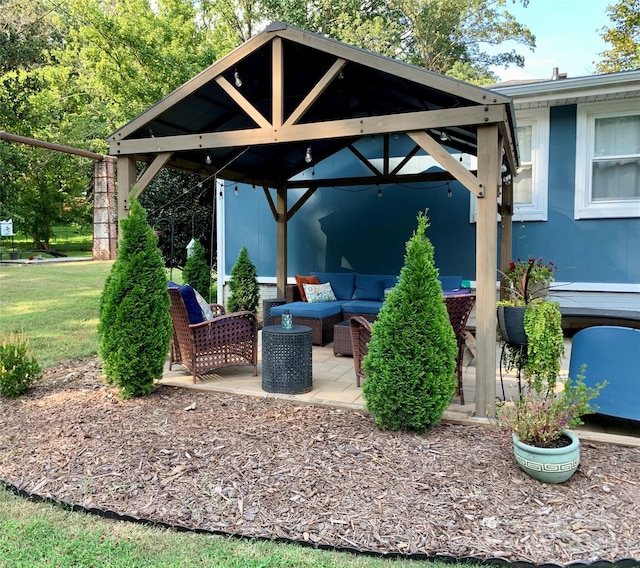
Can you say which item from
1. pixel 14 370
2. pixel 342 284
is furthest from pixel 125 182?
pixel 342 284

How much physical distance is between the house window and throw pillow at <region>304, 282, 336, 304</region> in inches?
146

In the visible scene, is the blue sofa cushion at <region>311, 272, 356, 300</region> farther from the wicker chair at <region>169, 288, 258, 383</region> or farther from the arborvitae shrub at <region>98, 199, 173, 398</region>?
the arborvitae shrub at <region>98, 199, 173, 398</region>

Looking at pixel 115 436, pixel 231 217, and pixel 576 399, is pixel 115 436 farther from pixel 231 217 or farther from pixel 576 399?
pixel 231 217

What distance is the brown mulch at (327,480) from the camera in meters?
2.42

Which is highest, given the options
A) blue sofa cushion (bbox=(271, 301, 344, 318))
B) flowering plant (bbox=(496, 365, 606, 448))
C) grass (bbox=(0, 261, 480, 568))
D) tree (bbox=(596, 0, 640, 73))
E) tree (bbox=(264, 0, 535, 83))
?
tree (bbox=(264, 0, 535, 83))

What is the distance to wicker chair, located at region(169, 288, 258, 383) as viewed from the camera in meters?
4.76

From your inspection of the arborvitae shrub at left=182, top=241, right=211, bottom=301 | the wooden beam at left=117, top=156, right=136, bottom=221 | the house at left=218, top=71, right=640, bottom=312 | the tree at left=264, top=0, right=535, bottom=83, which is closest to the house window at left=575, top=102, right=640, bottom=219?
the house at left=218, top=71, right=640, bottom=312

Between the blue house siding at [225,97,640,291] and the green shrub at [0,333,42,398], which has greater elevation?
the blue house siding at [225,97,640,291]

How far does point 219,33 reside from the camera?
66.1ft

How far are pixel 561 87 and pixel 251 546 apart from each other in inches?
267

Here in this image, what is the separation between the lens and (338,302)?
745 cm

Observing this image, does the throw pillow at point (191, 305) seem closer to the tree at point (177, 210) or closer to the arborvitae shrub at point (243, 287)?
the arborvitae shrub at point (243, 287)

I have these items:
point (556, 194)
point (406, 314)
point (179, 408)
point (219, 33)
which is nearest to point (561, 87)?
point (556, 194)

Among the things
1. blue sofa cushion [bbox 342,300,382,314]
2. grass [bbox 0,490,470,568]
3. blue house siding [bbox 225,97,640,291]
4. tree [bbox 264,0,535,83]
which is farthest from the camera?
tree [bbox 264,0,535,83]
